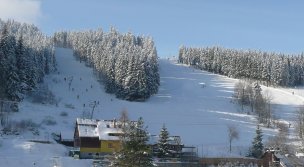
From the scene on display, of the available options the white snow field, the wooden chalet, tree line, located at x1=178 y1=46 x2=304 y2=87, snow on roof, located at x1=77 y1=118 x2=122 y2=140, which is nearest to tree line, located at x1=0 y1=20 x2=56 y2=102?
the white snow field

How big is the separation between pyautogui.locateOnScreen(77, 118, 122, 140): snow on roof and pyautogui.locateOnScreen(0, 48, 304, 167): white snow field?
11.9 feet

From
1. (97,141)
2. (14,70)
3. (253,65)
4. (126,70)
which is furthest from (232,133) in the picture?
(253,65)

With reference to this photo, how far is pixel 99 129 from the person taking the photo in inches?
2783

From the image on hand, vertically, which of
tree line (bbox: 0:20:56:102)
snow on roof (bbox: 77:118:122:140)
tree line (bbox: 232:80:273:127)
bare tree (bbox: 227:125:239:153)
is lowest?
bare tree (bbox: 227:125:239:153)

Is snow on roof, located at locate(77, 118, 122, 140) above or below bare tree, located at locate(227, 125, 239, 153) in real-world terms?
above

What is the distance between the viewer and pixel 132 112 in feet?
325

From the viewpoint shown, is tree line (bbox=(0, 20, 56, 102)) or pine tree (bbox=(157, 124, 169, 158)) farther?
tree line (bbox=(0, 20, 56, 102))

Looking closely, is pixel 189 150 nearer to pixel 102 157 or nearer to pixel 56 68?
pixel 102 157

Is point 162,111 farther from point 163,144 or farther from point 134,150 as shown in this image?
point 134,150

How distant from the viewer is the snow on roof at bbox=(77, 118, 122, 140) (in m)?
68.7

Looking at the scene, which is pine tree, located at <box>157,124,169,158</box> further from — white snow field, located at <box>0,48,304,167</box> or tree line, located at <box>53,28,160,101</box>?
tree line, located at <box>53,28,160,101</box>

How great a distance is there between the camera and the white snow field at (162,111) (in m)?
64.4

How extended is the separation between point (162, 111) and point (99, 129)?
33.7m

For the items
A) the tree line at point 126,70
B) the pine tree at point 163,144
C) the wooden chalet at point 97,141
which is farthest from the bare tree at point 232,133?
the wooden chalet at point 97,141
